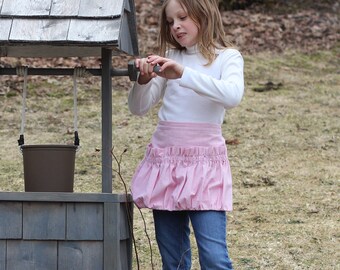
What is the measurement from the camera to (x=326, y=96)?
838cm

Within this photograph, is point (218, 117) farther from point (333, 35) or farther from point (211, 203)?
point (333, 35)

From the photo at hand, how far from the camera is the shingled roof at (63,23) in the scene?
2867mm

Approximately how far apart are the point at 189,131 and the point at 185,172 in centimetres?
15

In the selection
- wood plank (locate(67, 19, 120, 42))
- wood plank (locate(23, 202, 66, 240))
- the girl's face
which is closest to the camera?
wood plank (locate(67, 19, 120, 42))

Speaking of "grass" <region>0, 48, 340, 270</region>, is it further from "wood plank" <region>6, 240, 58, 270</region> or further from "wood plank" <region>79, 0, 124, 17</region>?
"wood plank" <region>79, 0, 124, 17</region>

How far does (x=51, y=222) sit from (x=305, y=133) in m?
4.40

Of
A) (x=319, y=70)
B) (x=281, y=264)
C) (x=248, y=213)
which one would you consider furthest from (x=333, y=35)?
(x=281, y=264)

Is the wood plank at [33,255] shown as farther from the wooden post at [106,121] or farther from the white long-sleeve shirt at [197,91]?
the white long-sleeve shirt at [197,91]

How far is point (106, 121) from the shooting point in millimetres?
3047

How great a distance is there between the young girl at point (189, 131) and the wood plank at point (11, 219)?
1.38 feet

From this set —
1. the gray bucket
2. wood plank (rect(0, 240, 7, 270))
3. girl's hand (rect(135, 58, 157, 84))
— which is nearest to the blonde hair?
girl's hand (rect(135, 58, 157, 84))

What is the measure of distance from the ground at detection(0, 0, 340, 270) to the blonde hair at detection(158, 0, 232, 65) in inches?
21.4

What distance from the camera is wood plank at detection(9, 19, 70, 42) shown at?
9.44 ft

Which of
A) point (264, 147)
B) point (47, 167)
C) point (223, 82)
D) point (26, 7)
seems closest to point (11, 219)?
point (47, 167)
